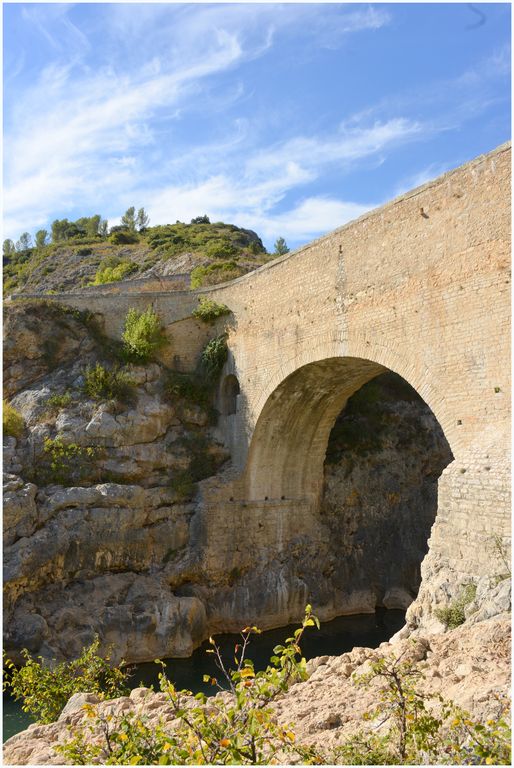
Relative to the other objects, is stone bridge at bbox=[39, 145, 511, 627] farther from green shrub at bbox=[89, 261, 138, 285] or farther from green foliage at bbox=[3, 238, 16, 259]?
green foliage at bbox=[3, 238, 16, 259]

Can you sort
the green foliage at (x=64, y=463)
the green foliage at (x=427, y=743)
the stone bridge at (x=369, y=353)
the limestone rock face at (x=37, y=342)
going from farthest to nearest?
1. the limestone rock face at (x=37, y=342)
2. the green foliage at (x=64, y=463)
3. the stone bridge at (x=369, y=353)
4. the green foliage at (x=427, y=743)

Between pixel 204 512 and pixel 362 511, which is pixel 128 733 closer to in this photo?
pixel 204 512

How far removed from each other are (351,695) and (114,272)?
28.5 meters

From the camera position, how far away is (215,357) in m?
17.9

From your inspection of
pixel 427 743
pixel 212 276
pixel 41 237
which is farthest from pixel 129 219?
pixel 427 743

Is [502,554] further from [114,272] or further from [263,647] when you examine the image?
[114,272]

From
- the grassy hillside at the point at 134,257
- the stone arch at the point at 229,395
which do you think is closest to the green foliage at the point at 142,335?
the stone arch at the point at 229,395

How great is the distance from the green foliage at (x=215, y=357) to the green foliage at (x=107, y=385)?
213 centimetres

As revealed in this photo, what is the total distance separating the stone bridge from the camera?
9.19 metres

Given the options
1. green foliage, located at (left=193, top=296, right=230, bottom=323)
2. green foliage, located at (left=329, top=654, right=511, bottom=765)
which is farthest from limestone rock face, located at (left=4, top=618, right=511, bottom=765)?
green foliage, located at (left=193, top=296, right=230, bottom=323)

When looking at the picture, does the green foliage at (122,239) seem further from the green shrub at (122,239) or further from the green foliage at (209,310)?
the green foliage at (209,310)

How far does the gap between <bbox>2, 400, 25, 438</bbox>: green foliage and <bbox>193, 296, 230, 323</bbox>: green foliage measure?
554 centimetres

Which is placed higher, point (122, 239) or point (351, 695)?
point (122, 239)

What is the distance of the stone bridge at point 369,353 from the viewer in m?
9.19
